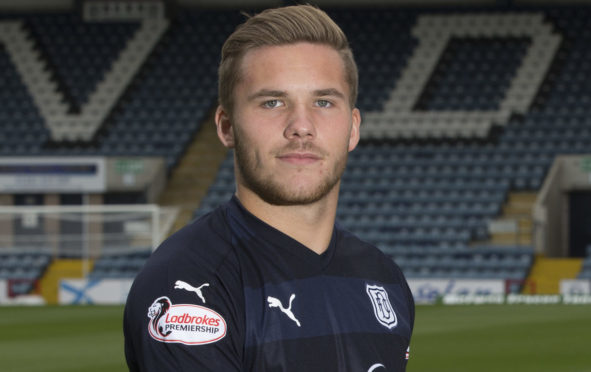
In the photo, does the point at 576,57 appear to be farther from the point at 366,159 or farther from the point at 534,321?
the point at 534,321

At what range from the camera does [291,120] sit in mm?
2023

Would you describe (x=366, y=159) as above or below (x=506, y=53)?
below

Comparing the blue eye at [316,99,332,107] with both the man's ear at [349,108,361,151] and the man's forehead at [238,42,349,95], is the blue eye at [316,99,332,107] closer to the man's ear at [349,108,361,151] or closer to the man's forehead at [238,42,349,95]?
the man's forehead at [238,42,349,95]

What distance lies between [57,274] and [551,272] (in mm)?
9228

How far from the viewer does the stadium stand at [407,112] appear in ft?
66.4

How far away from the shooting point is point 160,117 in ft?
78.9

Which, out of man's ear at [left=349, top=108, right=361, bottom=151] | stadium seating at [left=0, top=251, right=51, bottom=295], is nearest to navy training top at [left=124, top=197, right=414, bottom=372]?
man's ear at [left=349, top=108, right=361, bottom=151]

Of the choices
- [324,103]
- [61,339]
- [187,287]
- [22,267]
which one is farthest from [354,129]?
[22,267]

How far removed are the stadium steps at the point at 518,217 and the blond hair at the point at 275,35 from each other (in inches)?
706

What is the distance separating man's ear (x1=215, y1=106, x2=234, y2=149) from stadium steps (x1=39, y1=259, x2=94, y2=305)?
1810cm

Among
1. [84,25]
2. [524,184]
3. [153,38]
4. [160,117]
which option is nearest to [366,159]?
[524,184]

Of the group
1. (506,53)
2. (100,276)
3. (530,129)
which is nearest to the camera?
(100,276)

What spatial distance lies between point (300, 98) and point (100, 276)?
17.9 m

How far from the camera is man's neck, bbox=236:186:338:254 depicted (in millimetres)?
2109
